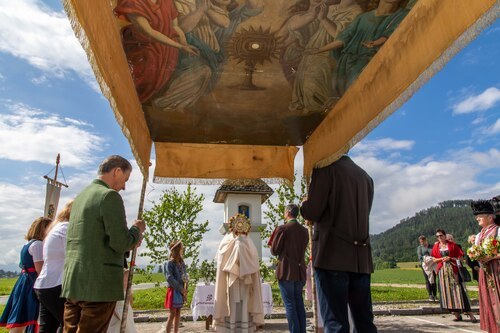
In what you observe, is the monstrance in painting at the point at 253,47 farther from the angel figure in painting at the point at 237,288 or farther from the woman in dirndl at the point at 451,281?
the woman in dirndl at the point at 451,281

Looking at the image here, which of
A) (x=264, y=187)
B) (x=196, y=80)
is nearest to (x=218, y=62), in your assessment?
(x=196, y=80)

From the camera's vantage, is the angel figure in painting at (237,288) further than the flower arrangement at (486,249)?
Yes

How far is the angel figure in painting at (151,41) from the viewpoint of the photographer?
9.91 ft

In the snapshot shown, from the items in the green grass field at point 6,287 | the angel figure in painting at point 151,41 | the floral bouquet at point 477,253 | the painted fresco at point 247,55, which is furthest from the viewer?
the green grass field at point 6,287

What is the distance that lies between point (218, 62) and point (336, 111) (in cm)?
166

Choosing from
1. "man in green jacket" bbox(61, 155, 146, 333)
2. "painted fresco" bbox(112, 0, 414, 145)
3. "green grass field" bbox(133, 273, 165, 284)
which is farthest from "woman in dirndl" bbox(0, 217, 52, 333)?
"green grass field" bbox(133, 273, 165, 284)

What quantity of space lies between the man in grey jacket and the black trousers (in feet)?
9.58

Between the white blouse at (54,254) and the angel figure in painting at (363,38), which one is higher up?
the angel figure in painting at (363,38)

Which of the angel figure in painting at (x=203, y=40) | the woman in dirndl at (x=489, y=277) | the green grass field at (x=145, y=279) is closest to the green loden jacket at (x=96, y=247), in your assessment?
the angel figure in painting at (x=203, y=40)

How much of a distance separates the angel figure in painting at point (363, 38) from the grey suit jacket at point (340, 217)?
3.34 ft

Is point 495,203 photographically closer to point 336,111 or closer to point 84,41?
point 336,111

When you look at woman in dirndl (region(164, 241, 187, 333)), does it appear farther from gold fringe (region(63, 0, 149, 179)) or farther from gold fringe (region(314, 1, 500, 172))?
gold fringe (region(314, 1, 500, 172))

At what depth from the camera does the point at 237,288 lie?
7195mm

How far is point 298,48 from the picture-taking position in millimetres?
3781
